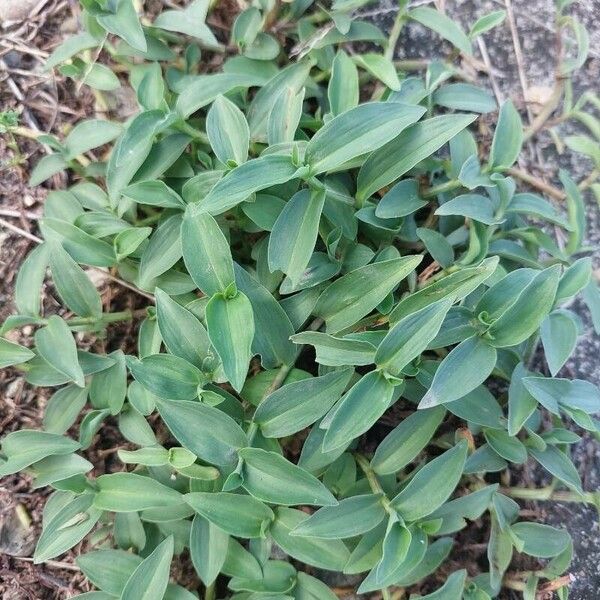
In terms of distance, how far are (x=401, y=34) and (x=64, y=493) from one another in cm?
142

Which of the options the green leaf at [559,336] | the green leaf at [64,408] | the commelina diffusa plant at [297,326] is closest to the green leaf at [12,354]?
the commelina diffusa plant at [297,326]

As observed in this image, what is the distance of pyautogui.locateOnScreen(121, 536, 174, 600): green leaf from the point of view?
4.27ft

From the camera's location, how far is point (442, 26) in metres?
1.62

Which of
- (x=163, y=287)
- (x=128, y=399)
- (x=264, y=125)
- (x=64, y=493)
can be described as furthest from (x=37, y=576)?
(x=264, y=125)

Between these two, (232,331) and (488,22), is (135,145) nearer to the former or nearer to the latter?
(232,331)

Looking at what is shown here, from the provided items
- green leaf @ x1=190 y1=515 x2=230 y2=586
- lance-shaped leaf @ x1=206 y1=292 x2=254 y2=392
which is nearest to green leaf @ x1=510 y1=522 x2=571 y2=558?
green leaf @ x1=190 y1=515 x2=230 y2=586

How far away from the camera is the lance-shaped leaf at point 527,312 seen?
1.18 meters

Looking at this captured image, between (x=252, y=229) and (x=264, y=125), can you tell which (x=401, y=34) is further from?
(x=252, y=229)

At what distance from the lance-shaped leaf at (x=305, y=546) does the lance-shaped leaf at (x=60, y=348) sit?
494 millimetres

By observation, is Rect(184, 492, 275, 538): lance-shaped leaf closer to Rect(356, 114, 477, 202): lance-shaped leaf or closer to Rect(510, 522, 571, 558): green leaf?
Rect(510, 522, 571, 558): green leaf

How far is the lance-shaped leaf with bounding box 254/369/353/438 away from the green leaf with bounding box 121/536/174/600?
0.33 meters

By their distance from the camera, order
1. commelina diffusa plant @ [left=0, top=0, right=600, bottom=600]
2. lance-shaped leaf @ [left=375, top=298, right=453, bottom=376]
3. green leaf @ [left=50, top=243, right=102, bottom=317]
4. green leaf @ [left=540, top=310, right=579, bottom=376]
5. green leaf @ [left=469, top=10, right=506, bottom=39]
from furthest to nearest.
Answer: green leaf @ [left=469, top=10, right=506, bottom=39]
green leaf @ [left=50, top=243, right=102, bottom=317]
green leaf @ [left=540, top=310, right=579, bottom=376]
commelina diffusa plant @ [left=0, top=0, right=600, bottom=600]
lance-shaped leaf @ [left=375, top=298, right=453, bottom=376]

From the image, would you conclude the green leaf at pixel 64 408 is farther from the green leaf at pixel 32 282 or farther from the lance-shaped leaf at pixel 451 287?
the lance-shaped leaf at pixel 451 287

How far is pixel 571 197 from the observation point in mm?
1477
